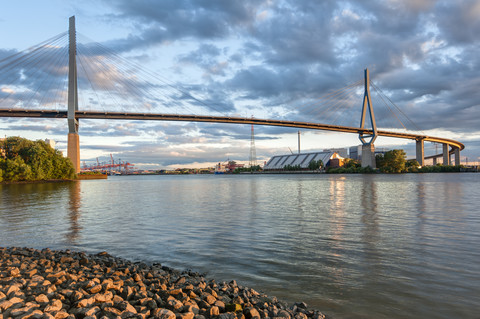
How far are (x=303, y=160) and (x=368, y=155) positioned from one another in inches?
3089

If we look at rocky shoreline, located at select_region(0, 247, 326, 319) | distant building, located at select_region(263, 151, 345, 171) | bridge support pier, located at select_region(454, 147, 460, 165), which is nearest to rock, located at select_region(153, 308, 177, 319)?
rocky shoreline, located at select_region(0, 247, 326, 319)

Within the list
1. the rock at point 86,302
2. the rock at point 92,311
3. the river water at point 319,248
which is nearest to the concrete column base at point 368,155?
the river water at point 319,248

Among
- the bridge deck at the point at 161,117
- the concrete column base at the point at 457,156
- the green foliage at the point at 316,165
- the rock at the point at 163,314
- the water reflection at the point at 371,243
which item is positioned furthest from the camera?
the green foliage at the point at 316,165

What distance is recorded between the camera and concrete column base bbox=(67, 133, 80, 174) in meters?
59.4

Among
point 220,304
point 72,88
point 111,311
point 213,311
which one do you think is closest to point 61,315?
point 111,311

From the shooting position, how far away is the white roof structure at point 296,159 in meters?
155

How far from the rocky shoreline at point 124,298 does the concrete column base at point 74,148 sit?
61096 mm

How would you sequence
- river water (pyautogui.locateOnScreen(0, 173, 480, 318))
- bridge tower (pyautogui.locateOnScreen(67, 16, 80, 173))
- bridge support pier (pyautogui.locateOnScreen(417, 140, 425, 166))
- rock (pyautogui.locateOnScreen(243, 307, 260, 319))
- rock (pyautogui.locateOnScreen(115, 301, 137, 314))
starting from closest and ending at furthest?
1. rock (pyautogui.locateOnScreen(115, 301, 137, 314))
2. rock (pyautogui.locateOnScreen(243, 307, 260, 319))
3. river water (pyautogui.locateOnScreen(0, 173, 480, 318))
4. bridge tower (pyautogui.locateOnScreen(67, 16, 80, 173))
5. bridge support pier (pyautogui.locateOnScreen(417, 140, 425, 166))

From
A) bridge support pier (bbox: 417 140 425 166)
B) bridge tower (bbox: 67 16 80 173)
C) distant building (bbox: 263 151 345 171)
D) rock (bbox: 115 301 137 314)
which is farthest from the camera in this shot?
distant building (bbox: 263 151 345 171)

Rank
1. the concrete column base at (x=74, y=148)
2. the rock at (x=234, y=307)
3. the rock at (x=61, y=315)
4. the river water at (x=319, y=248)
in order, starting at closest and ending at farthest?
the rock at (x=61, y=315)
the rock at (x=234, y=307)
the river water at (x=319, y=248)
the concrete column base at (x=74, y=148)

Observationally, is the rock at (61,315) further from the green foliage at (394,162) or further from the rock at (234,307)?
the green foliage at (394,162)

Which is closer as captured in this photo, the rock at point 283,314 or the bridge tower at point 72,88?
the rock at point 283,314

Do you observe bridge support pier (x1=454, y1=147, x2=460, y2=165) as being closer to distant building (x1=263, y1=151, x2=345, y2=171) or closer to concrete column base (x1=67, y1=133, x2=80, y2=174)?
distant building (x1=263, y1=151, x2=345, y2=171)

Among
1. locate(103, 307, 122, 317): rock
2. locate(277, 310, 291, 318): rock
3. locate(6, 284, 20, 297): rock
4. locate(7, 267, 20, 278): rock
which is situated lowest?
locate(277, 310, 291, 318): rock
